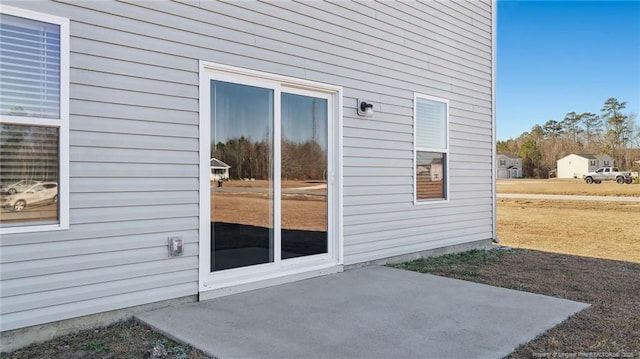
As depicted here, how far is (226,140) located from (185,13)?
1.12 metres

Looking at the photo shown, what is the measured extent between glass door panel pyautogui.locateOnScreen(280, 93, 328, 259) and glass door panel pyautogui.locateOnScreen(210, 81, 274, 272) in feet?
0.59

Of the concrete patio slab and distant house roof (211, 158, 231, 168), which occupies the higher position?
distant house roof (211, 158, 231, 168)

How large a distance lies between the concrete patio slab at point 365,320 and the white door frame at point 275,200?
0.14 m

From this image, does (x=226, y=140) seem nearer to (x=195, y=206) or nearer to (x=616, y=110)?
(x=195, y=206)

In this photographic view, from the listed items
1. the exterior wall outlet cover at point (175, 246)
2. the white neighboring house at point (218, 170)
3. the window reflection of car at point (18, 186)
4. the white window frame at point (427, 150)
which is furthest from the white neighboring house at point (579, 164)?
the window reflection of car at point (18, 186)

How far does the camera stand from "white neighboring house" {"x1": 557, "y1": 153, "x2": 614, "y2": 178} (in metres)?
47.7

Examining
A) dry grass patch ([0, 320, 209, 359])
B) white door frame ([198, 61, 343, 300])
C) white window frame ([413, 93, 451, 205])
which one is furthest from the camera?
white window frame ([413, 93, 451, 205])

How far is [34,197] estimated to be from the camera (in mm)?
2904

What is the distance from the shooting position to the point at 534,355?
2.63 m

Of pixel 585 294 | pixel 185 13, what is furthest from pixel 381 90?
pixel 585 294

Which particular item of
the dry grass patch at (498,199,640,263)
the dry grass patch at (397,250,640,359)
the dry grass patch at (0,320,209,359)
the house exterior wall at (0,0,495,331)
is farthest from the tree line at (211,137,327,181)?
the dry grass patch at (498,199,640,263)

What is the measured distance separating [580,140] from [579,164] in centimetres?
435

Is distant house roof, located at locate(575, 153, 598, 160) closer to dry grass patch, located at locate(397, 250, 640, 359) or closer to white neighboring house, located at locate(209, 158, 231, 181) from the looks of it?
dry grass patch, located at locate(397, 250, 640, 359)

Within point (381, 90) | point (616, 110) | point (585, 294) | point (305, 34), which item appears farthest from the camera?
point (616, 110)
